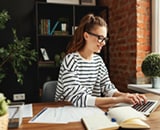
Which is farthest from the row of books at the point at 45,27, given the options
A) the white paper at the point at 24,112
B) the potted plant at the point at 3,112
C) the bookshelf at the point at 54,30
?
the potted plant at the point at 3,112

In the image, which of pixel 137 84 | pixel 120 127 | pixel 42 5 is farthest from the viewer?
pixel 42 5

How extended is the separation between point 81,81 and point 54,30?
1641 millimetres

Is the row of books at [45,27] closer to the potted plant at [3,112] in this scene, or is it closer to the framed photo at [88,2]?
the framed photo at [88,2]

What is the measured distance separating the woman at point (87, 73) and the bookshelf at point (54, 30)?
138 cm

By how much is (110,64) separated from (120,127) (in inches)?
91.7

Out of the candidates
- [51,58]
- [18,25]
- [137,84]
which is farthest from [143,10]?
[18,25]

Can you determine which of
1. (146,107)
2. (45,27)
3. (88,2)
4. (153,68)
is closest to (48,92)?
(146,107)

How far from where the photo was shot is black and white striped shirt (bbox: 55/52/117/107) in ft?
4.62

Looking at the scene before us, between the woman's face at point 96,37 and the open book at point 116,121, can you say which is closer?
the open book at point 116,121

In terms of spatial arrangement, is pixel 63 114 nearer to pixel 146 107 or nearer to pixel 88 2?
pixel 146 107

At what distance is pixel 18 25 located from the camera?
Answer: 3244 millimetres

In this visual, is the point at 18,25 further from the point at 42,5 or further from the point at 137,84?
the point at 137,84

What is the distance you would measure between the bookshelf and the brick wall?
22cm

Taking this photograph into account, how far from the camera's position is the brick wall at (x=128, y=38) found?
253cm
